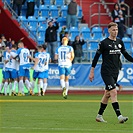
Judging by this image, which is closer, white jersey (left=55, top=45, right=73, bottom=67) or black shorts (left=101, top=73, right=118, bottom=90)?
black shorts (left=101, top=73, right=118, bottom=90)

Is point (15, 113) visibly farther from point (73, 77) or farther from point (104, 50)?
point (73, 77)

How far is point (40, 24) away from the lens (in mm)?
36969

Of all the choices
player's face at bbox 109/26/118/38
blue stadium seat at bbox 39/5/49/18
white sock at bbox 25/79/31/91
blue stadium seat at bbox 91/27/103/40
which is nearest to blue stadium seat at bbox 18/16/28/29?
blue stadium seat at bbox 39/5/49/18

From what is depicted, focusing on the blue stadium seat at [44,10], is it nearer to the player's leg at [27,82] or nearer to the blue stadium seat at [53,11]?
the blue stadium seat at [53,11]

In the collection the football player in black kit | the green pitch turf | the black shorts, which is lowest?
the green pitch turf

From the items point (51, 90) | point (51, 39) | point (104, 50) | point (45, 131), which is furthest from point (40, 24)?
point (45, 131)

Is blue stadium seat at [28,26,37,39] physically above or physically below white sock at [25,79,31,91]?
above

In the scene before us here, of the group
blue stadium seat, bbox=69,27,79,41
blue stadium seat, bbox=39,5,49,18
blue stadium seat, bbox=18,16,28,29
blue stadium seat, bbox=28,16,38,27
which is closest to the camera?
blue stadium seat, bbox=18,16,28,29

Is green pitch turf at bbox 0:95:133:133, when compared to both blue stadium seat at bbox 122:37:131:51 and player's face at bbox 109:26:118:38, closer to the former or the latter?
player's face at bbox 109:26:118:38

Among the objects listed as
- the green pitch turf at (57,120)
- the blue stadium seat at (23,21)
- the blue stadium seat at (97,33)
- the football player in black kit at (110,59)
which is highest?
the blue stadium seat at (23,21)

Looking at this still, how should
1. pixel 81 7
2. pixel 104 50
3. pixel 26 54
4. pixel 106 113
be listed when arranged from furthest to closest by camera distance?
pixel 81 7
pixel 26 54
pixel 106 113
pixel 104 50

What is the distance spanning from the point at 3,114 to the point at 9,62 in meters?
12.1

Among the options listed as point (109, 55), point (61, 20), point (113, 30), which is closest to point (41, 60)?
point (61, 20)

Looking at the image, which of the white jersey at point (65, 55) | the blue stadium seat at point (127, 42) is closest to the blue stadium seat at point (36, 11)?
the blue stadium seat at point (127, 42)
